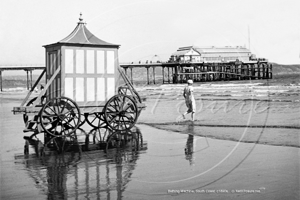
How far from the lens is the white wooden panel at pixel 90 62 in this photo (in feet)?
36.4

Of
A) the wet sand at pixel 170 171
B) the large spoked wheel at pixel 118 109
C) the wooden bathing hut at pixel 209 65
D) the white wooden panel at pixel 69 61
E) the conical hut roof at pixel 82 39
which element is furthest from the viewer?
the wooden bathing hut at pixel 209 65

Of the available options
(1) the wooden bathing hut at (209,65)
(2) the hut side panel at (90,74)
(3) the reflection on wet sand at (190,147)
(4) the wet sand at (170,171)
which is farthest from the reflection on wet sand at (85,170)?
(1) the wooden bathing hut at (209,65)

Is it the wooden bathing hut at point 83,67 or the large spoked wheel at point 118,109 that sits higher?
the wooden bathing hut at point 83,67

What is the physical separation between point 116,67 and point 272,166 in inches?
239

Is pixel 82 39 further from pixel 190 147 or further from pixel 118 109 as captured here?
pixel 190 147

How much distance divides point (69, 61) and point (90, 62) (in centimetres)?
61

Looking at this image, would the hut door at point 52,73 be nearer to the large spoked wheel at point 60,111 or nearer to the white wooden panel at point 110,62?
the large spoked wheel at point 60,111

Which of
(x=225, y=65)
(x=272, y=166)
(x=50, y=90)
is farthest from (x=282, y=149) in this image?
(x=225, y=65)

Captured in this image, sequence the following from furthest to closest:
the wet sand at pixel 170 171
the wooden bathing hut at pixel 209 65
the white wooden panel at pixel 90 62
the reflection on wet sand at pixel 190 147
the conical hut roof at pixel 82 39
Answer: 1. the wooden bathing hut at pixel 209 65
2. the white wooden panel at pixel 90 62
3. the conical hut roof at pixel 82 39
4. the reflection on wet sand at pixel 190 147
5. the wet sand at pixel 170 171

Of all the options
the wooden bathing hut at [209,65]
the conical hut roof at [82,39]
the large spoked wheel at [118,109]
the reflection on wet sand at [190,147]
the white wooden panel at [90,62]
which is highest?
the wooden bathing hut at [209,65]

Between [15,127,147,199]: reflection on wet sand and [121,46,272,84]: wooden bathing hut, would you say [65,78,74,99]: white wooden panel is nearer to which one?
[15,127,147,199]: reflection on wet sand

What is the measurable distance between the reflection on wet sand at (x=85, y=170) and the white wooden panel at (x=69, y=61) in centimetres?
229

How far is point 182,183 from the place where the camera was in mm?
5637

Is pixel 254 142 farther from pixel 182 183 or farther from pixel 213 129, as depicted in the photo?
pixel 182 183
